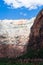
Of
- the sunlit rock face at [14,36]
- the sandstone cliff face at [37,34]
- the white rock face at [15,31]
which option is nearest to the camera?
the sandstone cliff face at [37,34]

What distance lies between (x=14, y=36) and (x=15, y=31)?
5.79 meters

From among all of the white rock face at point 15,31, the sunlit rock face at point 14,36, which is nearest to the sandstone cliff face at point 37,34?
the sunlit rock face at point 14,36

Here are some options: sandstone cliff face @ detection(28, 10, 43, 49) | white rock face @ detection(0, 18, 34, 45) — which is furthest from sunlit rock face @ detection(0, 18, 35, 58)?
sandstone cliff face @ detection(28, 10, 43, 49)

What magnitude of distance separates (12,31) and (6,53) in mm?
22440

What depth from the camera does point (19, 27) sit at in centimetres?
12950

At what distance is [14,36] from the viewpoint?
399ft

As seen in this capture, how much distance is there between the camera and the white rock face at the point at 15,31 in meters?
115

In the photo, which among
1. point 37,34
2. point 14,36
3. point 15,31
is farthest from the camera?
point 15,31

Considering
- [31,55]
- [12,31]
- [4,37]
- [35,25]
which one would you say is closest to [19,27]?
[12,31]

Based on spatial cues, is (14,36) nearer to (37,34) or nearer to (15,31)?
(15,31)

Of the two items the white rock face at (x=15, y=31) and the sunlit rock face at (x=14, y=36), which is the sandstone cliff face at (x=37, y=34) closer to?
the sunlit rock face at (x=14, y=36)

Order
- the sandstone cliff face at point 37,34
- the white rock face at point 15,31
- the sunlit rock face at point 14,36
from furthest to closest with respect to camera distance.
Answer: the white rock face at point 15,31 < the sunlit rock face at point 14,36 < the sandstone cliff face at point 37,34

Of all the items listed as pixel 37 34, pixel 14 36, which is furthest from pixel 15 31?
pixel 37 34

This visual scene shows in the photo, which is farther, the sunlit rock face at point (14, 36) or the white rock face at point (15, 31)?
the white rock face at point (15, 31)
